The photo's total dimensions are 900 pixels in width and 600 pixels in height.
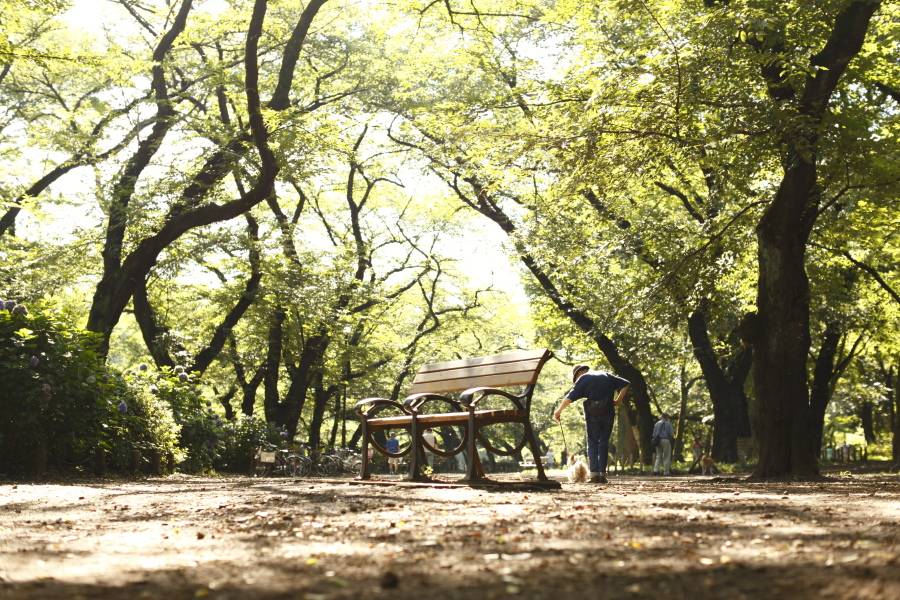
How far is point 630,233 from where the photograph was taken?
14125 mm

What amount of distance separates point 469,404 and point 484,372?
4.22 ft

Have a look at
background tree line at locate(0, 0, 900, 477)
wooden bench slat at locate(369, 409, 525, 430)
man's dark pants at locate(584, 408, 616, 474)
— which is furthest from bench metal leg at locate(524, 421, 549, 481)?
background tree line at locate(0, 0, 900, 477)

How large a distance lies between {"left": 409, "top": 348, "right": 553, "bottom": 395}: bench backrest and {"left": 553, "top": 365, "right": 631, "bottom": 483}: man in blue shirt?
1.63m

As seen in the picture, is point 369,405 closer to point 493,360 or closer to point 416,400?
point 416,400

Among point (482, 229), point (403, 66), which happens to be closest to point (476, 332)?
point (482, 229)

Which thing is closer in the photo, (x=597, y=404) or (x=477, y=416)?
(x=477, y=416)

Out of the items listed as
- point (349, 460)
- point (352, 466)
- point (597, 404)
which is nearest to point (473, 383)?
point (597, 404)

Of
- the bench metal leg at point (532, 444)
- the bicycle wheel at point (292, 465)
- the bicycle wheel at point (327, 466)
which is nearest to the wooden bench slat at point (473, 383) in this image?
the bench metal leg at point (532, 444)

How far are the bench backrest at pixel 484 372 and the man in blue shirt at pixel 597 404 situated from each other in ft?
5.36

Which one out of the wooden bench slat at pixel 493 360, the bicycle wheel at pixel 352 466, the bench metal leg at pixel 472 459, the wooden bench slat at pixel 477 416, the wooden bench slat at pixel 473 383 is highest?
the wooden bench slat at pixel 493 360

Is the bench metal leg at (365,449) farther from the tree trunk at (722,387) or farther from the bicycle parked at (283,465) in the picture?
the tree trunk at (722,387)

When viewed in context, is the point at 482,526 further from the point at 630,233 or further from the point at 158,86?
the point at 158,86

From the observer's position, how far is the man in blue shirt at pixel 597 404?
1042 centimetres

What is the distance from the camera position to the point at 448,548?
404 cm
